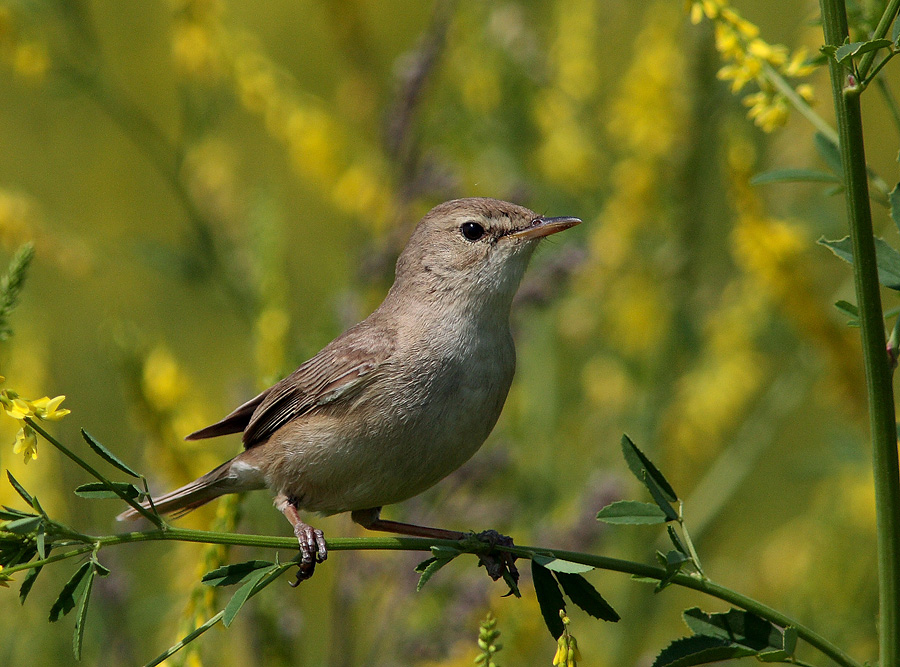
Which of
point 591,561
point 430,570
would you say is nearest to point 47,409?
point 430,570

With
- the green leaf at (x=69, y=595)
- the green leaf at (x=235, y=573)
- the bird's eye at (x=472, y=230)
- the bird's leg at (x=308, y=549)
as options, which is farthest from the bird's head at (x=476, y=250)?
the green leaf at (x=69, y=595)

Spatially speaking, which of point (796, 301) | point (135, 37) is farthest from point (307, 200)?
point (796, 301)

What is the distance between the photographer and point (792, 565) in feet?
15.4

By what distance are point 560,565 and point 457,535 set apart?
111 cm

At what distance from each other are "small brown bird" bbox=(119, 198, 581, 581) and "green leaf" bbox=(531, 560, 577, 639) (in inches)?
29.9

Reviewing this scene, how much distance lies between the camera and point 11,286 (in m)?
2.00

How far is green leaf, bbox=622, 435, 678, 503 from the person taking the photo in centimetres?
201

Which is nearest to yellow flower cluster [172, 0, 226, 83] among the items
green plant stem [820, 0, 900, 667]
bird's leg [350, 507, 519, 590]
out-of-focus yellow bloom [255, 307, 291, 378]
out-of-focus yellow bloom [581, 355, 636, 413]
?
out-of-focus yellow bloom [255, 307, 291, 378]

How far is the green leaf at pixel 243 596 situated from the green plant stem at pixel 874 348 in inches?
43.3

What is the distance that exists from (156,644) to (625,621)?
Result: 2.12 meters

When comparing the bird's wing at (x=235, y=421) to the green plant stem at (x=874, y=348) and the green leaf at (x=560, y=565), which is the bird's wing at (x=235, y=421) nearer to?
the green leaf at (x=560, y=565)

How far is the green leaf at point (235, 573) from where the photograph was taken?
2.02 metres

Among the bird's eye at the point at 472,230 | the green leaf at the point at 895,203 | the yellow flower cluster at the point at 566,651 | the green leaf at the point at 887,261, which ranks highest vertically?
the green leaf at the point at 895,203

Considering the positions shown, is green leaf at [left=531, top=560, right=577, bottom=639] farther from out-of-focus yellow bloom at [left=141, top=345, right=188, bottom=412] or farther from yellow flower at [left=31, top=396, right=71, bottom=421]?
out-of-focus yellow bloom at [left=141, top=345, right=188, bottom=412]
